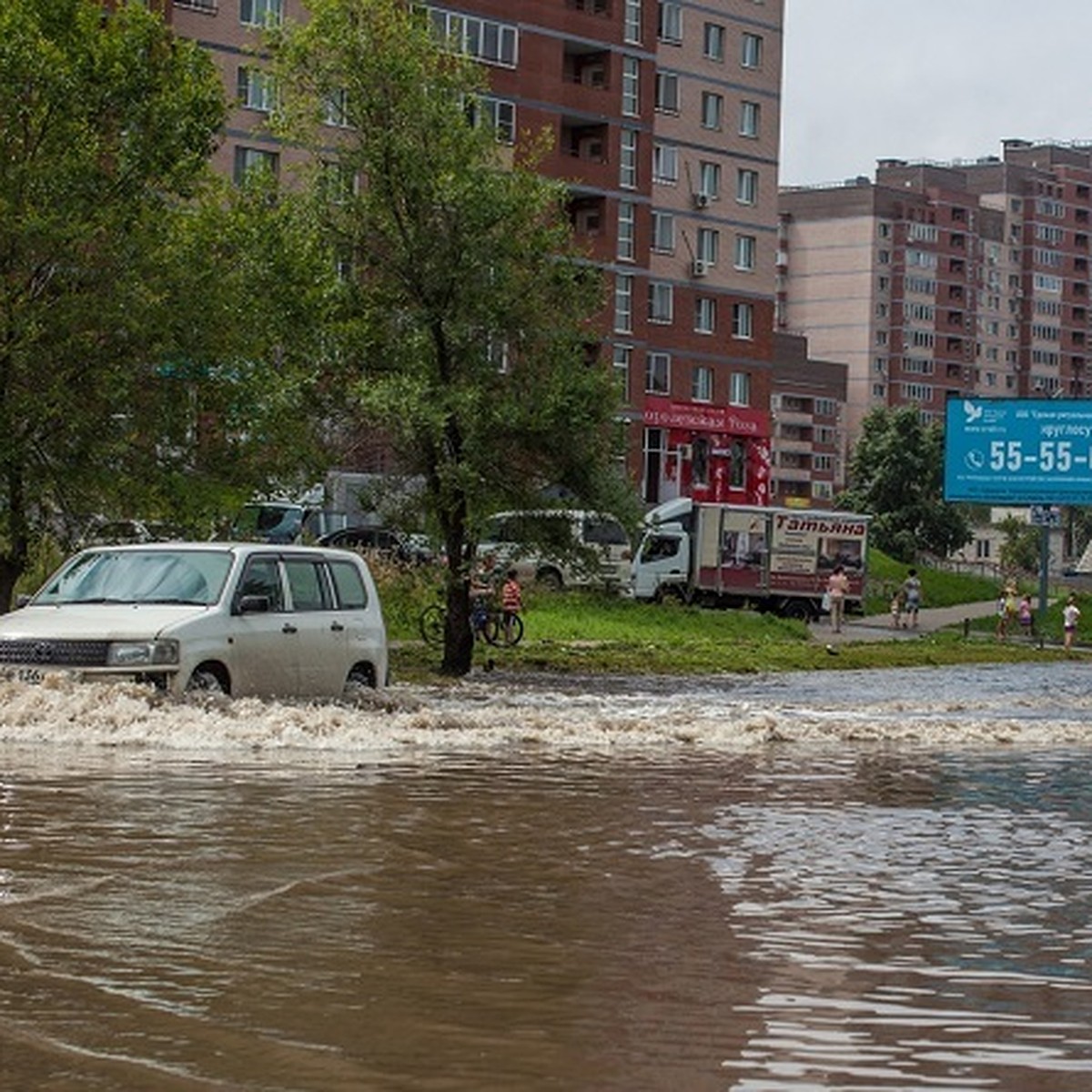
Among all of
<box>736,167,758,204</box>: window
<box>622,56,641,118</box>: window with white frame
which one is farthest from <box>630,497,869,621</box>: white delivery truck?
<box>736,167,758,204</box>: window

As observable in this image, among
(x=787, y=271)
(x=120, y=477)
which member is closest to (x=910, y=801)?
(x=120, y=477)

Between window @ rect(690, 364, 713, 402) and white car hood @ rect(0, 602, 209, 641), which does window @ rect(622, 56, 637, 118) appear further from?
white car hood @ rect(0, 602, 209, 641)

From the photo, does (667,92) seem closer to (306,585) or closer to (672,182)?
(672,182)

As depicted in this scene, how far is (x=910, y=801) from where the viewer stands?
16.1 m

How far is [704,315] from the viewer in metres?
85.6

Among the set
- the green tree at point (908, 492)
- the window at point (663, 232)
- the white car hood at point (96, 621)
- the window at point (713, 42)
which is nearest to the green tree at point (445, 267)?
the white car hood at point (96, 621)

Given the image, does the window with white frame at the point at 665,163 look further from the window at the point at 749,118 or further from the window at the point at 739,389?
the window at the point at 739,389

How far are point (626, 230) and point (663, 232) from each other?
4.33 metres

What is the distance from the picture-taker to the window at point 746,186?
8750 cm

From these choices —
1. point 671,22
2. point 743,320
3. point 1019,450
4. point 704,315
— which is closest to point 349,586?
point 1019,450

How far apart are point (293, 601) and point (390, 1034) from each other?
13.1 meters

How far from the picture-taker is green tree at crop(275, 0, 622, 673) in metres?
33.4

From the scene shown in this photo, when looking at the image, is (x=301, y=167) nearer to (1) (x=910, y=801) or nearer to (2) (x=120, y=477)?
(2) (x=120, y=477)

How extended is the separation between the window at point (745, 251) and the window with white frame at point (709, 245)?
3.66 ft
